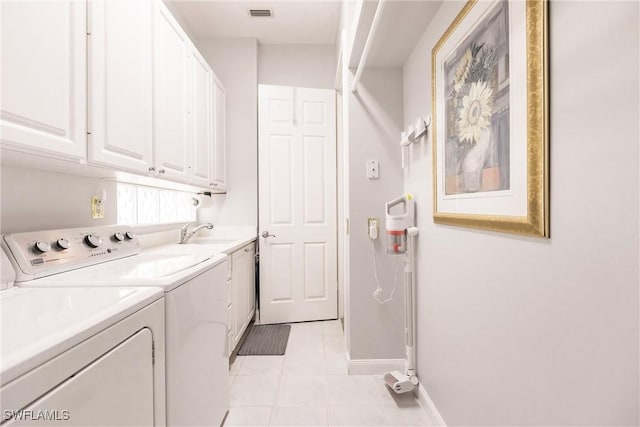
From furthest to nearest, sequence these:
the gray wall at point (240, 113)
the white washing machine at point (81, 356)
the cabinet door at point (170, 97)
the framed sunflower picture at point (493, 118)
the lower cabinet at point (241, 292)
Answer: the gray wall at point (240, 113) < the lower cabinet at point (241, 292) < the cabinet door at point (170, 97) < the framed sunflower picture at point (493, 118) < the white washing machine at point (81, 356)

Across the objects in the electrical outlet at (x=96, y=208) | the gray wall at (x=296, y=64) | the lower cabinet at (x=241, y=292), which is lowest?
the lower cabinet at (x=241, y=292)

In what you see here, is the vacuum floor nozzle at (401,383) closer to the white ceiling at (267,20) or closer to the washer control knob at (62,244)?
the washer control knob at (62,244)

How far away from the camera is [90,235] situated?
1.37 metres

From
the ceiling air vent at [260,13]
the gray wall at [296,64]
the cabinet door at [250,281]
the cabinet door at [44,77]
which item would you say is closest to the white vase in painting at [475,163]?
the cabinet door at [44,77]

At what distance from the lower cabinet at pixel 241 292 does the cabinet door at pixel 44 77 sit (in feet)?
4.28

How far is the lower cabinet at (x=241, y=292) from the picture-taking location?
2.15m

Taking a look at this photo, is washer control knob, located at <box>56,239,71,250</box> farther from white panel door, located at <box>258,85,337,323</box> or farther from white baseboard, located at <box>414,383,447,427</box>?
white baseboard, located at <box>414,383,447,427</box>

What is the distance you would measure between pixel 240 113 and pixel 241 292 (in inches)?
73.8

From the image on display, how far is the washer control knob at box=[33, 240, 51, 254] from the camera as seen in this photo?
3.58ft

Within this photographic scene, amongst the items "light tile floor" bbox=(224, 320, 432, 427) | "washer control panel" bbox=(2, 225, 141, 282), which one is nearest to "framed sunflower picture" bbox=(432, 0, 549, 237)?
"light tile floor" bbox=(224, 320, 432, 427)

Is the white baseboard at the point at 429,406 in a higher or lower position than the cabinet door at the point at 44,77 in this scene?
lower

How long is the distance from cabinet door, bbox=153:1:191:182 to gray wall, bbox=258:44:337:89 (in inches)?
47.8

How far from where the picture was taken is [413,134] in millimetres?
1637

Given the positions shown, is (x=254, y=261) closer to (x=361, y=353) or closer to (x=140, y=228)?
(x=140, y=228)
